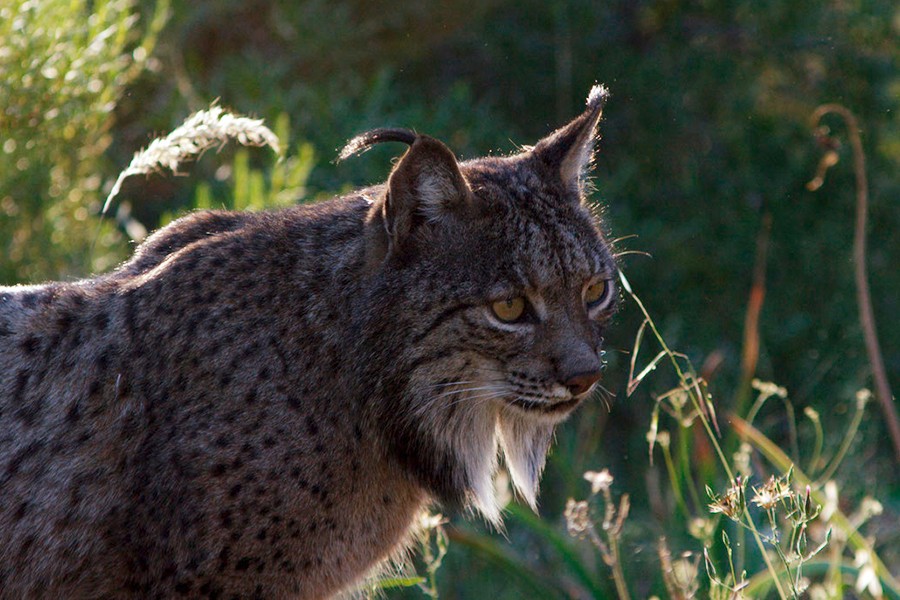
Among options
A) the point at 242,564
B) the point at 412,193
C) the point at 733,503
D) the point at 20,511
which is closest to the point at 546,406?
the point at 412,193

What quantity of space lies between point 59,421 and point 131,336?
33cm

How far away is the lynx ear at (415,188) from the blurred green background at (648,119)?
14.4 feet

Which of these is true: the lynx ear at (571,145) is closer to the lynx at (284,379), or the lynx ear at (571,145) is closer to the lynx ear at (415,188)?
the lynx at (284,379)

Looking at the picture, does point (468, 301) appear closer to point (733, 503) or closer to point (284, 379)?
point (284, 379)

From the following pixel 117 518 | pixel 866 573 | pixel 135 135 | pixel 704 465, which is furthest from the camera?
pixel 135 135

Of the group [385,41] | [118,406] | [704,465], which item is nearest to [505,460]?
[704,465]

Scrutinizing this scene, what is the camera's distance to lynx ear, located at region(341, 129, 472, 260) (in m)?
3.63

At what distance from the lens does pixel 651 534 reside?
23.3 feet

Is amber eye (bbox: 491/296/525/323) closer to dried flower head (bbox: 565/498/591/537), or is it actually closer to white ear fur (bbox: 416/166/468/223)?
white ear fur (bbox: 416/166/468/223)

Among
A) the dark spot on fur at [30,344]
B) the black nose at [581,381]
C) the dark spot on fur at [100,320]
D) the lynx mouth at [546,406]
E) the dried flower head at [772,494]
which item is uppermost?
the dried flower head at [772,494]

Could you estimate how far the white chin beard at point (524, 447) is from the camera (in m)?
4.17

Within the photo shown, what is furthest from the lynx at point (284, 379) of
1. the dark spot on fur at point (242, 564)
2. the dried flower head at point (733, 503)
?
the dried flower head at point (733, 503)

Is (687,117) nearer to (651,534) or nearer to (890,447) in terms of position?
(890,447)

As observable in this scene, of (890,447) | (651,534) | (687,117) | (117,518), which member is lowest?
(890,447)
